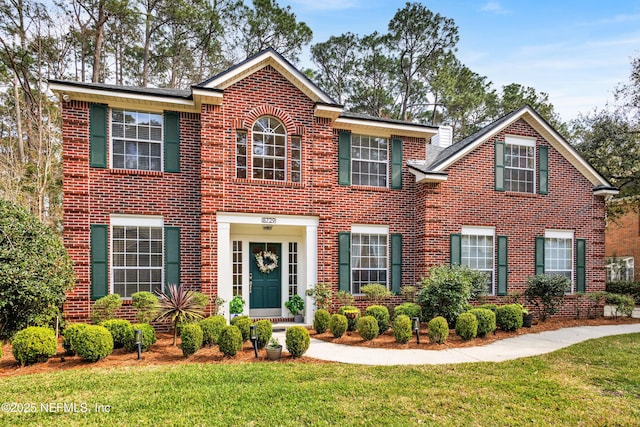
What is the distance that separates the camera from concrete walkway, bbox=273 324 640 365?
7379mm

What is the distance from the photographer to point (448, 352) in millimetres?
8016

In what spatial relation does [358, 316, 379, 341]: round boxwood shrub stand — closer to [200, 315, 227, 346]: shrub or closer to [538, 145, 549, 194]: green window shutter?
[200, 315, 227, 346]: shrub

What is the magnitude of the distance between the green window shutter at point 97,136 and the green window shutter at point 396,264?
856cm

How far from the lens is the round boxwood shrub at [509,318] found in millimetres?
9914

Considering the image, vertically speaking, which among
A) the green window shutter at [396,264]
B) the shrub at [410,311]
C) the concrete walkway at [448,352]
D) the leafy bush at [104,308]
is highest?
the green window shutter at [396,264]

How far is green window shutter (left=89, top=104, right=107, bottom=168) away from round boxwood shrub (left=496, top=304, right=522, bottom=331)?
11.1 metres

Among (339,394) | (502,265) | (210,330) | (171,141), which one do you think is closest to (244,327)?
(210,330)

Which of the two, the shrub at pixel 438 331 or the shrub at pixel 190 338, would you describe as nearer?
the shrub at pixel 190 338

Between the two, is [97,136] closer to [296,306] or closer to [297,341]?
[296,306]

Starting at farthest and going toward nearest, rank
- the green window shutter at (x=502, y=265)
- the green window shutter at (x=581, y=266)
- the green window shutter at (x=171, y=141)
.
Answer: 1. the green window shutter at (x=581, y=266)
2. the green window shutter at (x=502, y=265)
3. the green window shutter at (x=171, y=141)

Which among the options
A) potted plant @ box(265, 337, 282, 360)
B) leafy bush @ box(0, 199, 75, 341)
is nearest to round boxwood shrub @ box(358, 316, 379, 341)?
potted plant @ box(265, 337, 282, 360)

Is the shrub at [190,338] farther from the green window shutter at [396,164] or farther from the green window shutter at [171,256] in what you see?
the green window shutter at [396,164]

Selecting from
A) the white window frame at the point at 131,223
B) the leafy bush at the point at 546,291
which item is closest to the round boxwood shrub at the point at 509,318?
the leafy bush at the point at 546,291

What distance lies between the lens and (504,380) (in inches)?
244
